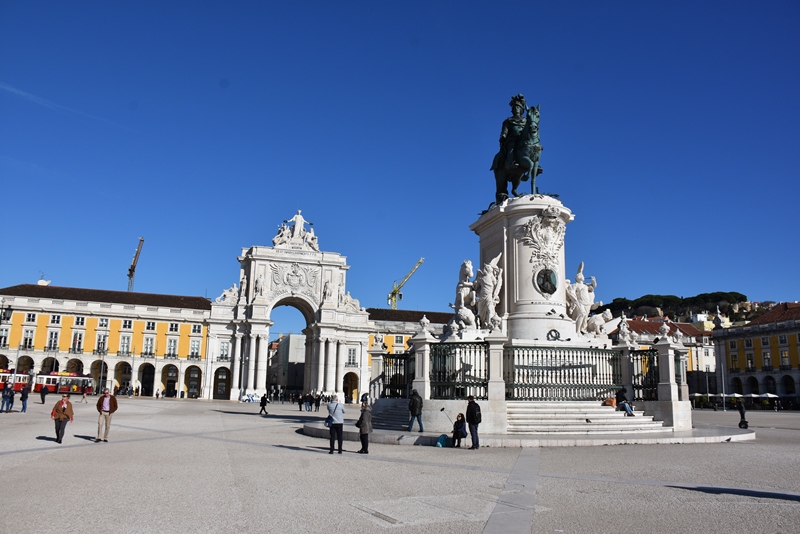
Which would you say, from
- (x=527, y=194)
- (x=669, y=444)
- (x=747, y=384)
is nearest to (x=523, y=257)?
(x=527, y=194)

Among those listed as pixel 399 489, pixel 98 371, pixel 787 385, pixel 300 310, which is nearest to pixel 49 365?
pixel 98 371

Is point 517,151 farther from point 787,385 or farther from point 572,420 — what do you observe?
point 787,385

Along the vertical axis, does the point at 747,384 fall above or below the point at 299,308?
below

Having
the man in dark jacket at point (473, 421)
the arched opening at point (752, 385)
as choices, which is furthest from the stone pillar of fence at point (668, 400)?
the arched opening at point (752, 385)

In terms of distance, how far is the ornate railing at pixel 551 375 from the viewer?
16.3 metres

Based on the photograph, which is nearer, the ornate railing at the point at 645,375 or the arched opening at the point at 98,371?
the ornate railing at the point at 645,375

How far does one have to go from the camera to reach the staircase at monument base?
14758 mm

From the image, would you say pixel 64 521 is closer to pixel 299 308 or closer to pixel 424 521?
pixel 424 521

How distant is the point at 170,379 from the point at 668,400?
67.1 m

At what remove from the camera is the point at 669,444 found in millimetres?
13891

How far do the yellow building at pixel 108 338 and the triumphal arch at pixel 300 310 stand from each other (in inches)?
136

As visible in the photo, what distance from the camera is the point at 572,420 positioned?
50.0 ft

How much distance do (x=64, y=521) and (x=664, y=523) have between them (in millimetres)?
5746

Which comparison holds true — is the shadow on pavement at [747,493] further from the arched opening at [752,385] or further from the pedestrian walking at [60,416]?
the arched opening at [752,385]
